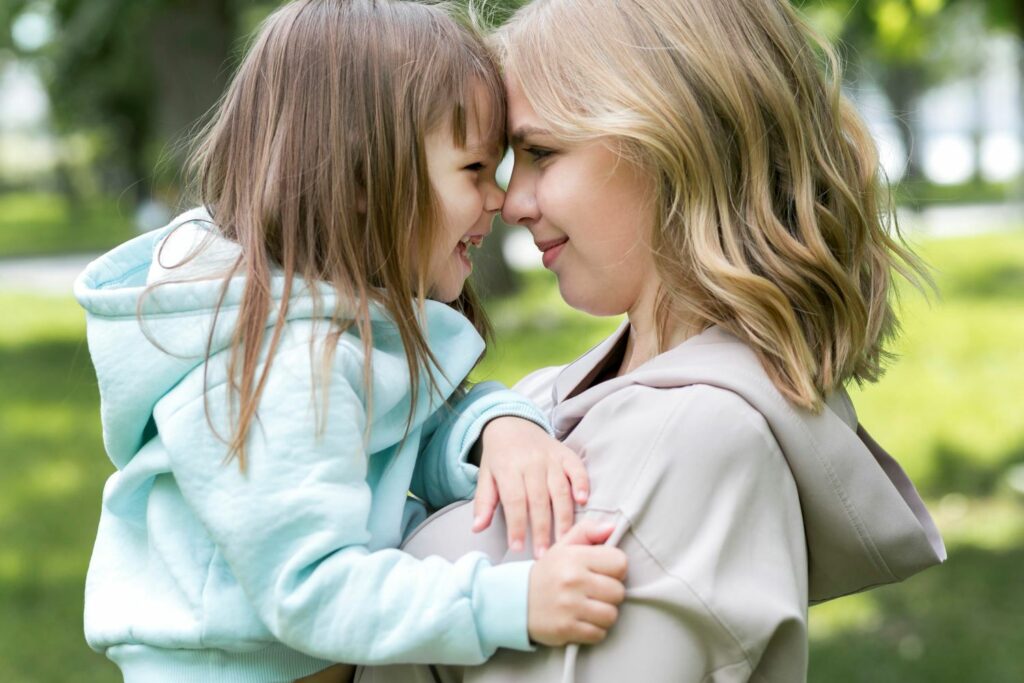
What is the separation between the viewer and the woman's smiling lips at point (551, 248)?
2262 millimetres

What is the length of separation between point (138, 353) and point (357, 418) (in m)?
0.36

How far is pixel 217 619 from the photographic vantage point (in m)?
1.93

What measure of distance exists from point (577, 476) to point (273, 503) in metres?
0.44

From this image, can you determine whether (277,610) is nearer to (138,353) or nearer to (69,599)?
(138,353)

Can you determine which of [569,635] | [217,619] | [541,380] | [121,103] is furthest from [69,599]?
[121,103]

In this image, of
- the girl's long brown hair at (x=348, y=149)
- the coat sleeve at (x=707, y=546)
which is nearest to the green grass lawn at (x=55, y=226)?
the girl's long brown hair at (x=348, y=149)

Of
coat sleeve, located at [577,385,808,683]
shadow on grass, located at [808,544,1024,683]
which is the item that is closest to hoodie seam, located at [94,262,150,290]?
coat sleeve, located at [577,385,808,683]

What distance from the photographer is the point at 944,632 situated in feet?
16.8

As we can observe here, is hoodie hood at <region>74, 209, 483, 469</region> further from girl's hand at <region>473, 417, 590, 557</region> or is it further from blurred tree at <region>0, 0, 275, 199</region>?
blurred tree at <region>0, 0, 275, 199</region>

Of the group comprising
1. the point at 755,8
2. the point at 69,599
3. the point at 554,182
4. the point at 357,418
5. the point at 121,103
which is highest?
the point at 755,8

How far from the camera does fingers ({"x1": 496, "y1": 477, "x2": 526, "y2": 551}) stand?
6.23ft

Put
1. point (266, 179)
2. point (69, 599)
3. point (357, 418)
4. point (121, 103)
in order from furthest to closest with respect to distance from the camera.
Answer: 1. point (121, 103)
2. point (69, 599)
3. point (266, 179)
4. point (357, 418)

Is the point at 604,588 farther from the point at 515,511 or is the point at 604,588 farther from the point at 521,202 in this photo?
the point at 521,202

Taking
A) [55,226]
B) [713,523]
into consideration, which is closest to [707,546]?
[713,523]
